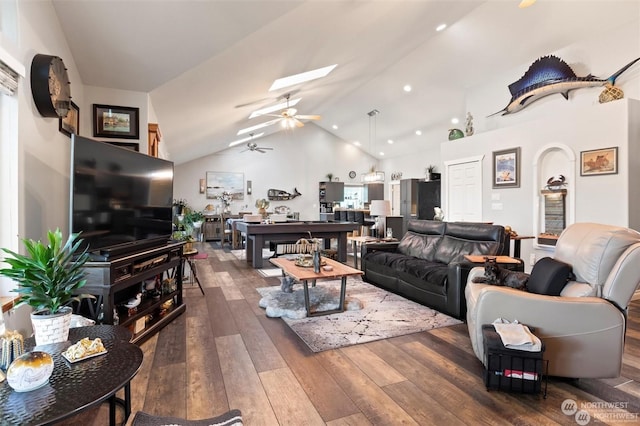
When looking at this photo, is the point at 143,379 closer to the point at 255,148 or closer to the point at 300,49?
the point at 300,49

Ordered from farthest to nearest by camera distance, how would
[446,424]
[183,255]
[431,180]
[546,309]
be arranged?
1. [431,180]
2. [183,255]
3. [546,309]
4. [446,424]

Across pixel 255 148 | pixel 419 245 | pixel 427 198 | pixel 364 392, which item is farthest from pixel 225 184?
pixel 364 392

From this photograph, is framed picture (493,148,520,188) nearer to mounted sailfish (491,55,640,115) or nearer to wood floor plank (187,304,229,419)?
mounted sailfish (491,55,640,115)

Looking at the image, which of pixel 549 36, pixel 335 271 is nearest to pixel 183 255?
pixel 335 271

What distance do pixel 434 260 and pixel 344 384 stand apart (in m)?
2.56

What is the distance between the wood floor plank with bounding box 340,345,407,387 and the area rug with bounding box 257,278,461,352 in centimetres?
12

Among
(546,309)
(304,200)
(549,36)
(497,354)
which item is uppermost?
(549,36)

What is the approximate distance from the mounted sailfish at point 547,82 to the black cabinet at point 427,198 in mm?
4332

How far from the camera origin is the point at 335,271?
348cm

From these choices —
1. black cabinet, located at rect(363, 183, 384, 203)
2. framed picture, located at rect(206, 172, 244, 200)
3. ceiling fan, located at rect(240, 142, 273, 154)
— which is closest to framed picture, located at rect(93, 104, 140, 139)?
ceiling fan, located at rect(240, 142, 273, 154)

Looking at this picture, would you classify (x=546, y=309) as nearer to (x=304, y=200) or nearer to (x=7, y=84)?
(x=7, y=84)

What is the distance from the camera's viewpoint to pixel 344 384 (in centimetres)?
212

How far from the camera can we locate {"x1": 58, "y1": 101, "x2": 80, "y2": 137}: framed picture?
2809mm

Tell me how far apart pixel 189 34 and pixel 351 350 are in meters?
3.08
